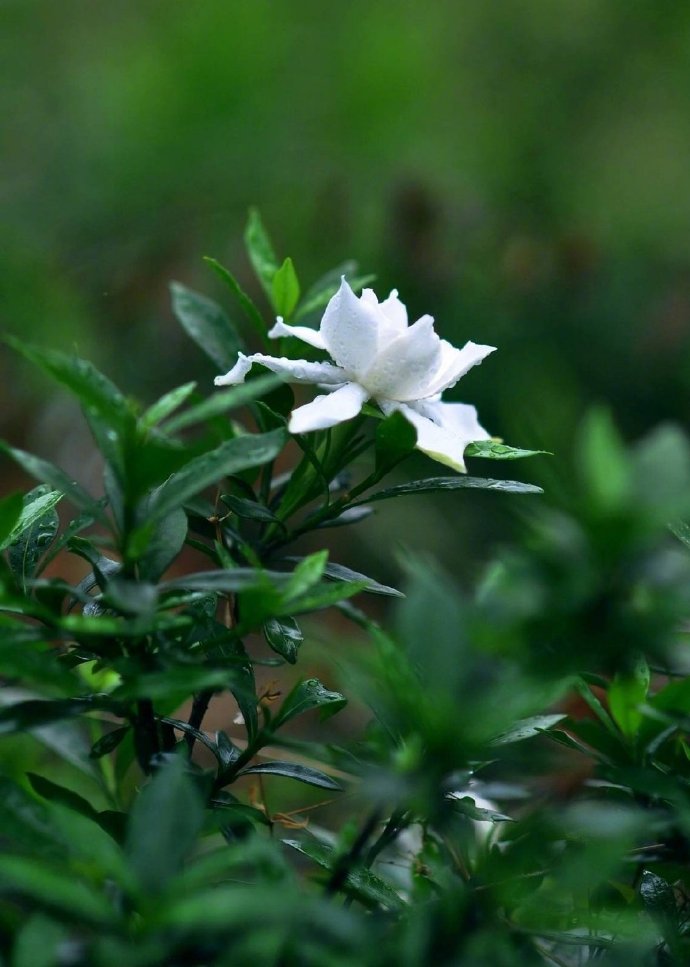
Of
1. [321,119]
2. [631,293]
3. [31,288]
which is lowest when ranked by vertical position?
[631,293]

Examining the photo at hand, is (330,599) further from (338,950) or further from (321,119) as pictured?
(321,119)

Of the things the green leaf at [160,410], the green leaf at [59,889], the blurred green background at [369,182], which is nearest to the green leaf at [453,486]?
the green leaf at [160,410]

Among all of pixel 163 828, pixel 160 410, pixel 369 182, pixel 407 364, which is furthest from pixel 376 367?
pixel 369 182

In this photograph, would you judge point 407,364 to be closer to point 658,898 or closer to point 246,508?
point 246,508

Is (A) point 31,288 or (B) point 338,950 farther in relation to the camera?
(A) point 31,288

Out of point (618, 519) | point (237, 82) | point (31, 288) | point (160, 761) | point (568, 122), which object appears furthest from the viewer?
point (568, 122)

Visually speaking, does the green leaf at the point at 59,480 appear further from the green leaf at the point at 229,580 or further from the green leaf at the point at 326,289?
the green leaf at the point at 326,289

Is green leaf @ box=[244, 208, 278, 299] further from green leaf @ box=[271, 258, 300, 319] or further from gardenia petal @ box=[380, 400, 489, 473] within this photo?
gardenia petal @ box=[380, 400, 489, 473]

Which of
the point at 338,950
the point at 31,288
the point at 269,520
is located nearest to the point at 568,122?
the point at 31,288
